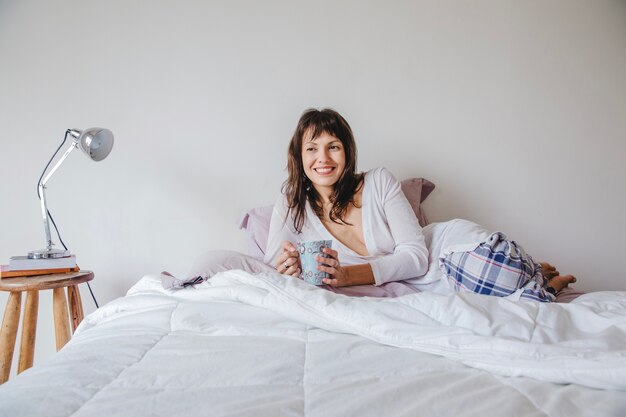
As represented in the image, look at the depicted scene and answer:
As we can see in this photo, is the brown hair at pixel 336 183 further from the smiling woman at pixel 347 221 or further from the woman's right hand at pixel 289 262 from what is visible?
the woman's right hand at pixel 289 262

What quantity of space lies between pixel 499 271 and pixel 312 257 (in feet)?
1.45

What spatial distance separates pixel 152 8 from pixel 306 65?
0.73 m

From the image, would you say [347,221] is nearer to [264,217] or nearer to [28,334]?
[264,217]

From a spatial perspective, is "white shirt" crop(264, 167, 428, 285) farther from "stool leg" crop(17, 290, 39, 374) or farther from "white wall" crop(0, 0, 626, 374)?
"stool leg" crop(17, 290, 39, 374)

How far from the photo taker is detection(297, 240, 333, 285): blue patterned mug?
0.99 m

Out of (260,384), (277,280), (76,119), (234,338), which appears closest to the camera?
(260,384)

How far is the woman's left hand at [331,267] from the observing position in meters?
1.01

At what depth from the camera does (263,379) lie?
508 mm

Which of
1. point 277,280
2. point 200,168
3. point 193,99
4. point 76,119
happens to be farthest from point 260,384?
point 76,119

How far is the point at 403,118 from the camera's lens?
1859 millimetres

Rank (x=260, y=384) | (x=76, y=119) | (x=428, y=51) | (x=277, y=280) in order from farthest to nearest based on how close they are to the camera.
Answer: (x=428, y=51) → (x=76, y=119) → (x=277, y=280) → (x=260, y=384)

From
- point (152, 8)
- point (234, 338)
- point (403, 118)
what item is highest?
point (152, 8)

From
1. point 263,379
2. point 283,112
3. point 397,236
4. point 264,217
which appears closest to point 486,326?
point 263,379

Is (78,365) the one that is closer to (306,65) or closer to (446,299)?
(446,299)
